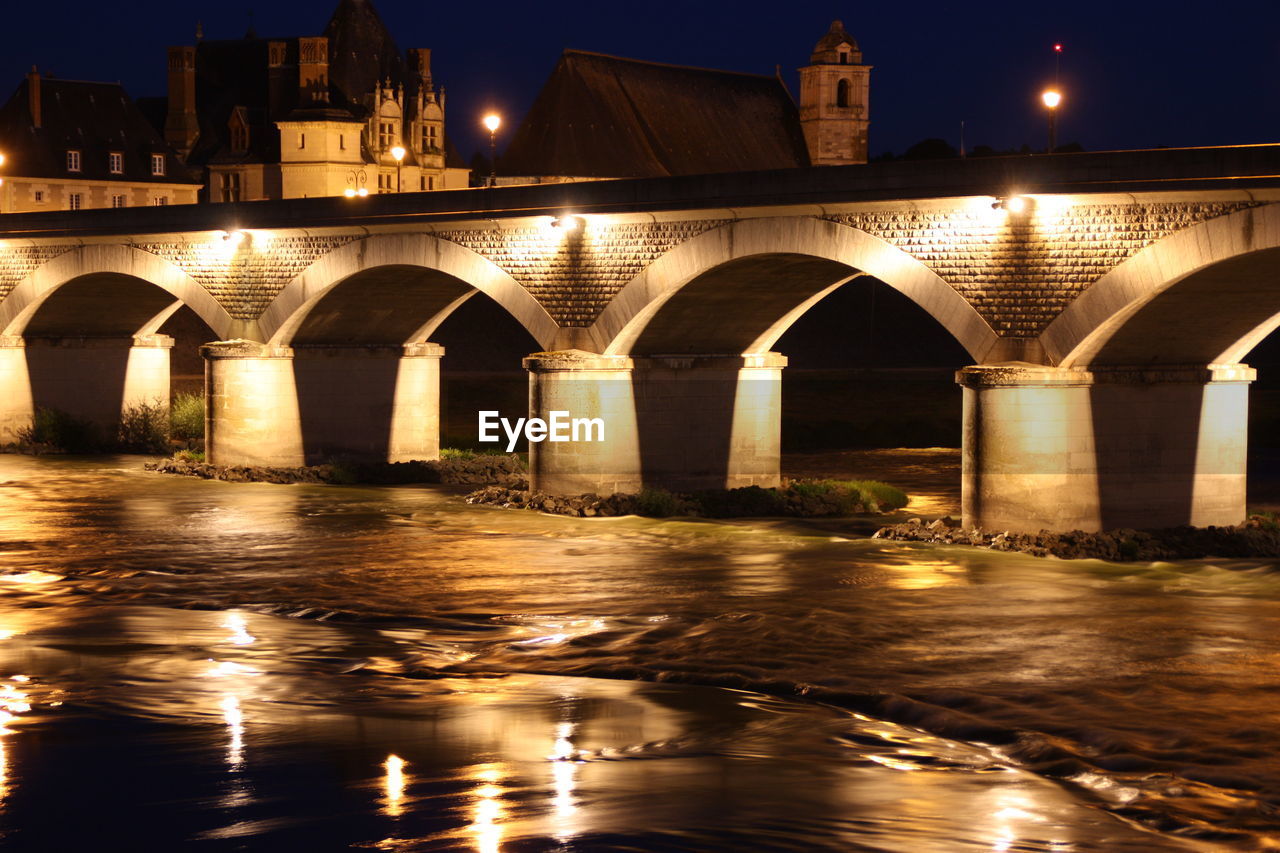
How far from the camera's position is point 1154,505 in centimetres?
2166

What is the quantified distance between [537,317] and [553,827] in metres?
17.1

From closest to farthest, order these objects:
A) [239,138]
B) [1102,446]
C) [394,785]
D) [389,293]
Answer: [394,785]
[1102,446]
[389,293]
[239,138]

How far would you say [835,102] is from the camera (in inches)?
2542

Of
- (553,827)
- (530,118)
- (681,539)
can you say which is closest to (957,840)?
(553,827)

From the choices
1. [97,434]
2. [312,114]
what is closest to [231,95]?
[312,114]

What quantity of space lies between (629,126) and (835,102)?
12.9 meters

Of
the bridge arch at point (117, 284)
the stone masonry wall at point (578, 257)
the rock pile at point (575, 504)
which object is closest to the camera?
the stone masonry wall at point (578, 257)

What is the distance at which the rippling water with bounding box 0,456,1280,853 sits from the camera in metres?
10.2

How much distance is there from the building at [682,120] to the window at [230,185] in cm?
1423

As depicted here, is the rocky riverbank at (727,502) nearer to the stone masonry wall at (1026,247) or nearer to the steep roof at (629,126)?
the stone masonry wall at (1026,247)

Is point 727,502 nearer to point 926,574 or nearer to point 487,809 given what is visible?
point 926,574

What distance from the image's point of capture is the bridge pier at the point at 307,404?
103 ft

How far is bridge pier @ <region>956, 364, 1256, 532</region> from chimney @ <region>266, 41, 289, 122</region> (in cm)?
4821

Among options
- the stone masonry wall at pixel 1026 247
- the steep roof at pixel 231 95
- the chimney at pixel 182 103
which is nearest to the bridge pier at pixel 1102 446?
the stone masonry wall at pixel 1026 247
